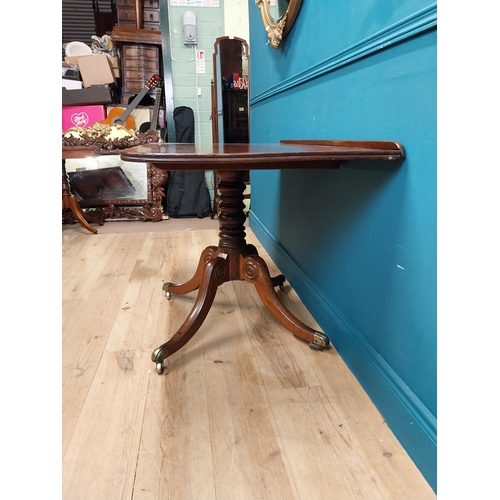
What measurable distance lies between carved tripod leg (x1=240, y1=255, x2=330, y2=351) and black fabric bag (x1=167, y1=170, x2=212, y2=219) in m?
A: 2.22

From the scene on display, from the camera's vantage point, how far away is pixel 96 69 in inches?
161

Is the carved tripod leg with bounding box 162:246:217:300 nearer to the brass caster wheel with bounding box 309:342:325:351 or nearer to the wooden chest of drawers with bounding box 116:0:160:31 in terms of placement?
the brass caster wheel with bounding box 309:342:325:351

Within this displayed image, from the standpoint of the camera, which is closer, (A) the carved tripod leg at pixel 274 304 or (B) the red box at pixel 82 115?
(A) the carved tripod leg at pixel 274 304

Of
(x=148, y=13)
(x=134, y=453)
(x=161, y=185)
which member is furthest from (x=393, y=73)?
(x=148, y=13)

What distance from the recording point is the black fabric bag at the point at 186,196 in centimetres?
357

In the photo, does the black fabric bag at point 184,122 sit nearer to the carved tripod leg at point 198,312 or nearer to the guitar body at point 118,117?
the guitar body at point 118,117

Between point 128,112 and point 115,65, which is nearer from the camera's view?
point 128,112

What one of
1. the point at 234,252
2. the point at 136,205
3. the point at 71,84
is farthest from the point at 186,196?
the point at 234,252

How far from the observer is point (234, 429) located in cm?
96

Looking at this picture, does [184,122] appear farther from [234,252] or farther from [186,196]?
[234,252]

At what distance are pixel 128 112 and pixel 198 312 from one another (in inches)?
121

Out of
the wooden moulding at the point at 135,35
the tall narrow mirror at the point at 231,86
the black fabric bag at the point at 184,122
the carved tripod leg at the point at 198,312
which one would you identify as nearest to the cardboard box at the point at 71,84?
the wooden moulding at the point at 135,35

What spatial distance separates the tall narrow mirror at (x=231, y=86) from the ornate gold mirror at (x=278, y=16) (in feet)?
5.69

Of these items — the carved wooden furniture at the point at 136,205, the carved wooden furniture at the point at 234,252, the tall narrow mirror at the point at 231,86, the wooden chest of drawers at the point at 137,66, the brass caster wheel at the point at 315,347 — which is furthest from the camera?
the wooden chest of drawers at the point at 137,66
